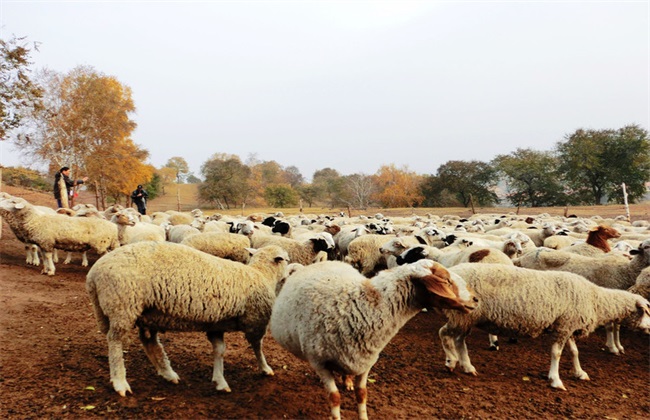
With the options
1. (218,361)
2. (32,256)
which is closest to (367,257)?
(218,361)

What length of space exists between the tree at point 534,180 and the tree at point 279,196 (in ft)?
106

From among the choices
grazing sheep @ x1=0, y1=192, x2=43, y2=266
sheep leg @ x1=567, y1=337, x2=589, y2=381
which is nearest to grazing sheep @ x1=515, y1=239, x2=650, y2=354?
sheep leg @ x1=567, y1=337, x2=589, y2=381

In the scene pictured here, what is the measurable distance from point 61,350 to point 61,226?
20.4 ft

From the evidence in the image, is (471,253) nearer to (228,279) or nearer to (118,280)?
(228,279)

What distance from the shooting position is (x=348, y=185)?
214 ft

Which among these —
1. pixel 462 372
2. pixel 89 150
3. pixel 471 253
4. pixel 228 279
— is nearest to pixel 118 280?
pixel 228 279

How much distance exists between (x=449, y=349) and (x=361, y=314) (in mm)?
2432

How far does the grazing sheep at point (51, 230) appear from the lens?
10320mm

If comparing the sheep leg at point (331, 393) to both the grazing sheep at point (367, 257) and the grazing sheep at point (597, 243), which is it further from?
the grazing sheep at point (597, 243)

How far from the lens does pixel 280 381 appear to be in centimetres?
512

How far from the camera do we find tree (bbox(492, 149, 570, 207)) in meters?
52.2

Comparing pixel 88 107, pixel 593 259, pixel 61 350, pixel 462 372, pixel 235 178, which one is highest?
pixel 88 107

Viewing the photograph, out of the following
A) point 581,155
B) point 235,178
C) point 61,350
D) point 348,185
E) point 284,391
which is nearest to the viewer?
point 284,391

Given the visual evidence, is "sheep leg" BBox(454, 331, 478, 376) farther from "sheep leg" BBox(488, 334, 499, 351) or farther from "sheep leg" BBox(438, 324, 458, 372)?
"sheep leg" BBox(488, 334, 499, 351)
